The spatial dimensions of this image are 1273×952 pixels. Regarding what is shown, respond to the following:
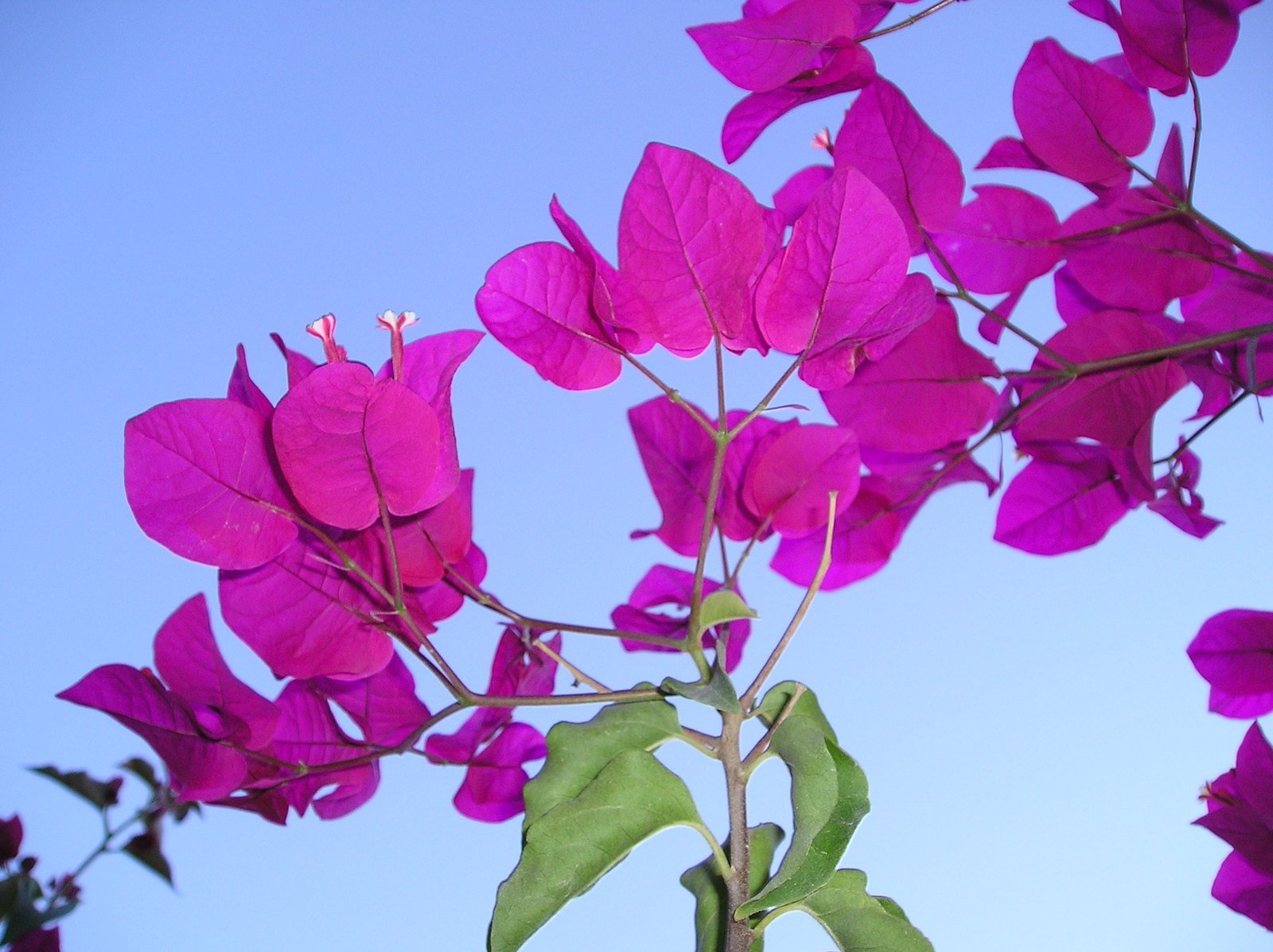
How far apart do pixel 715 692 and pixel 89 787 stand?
2.27ft

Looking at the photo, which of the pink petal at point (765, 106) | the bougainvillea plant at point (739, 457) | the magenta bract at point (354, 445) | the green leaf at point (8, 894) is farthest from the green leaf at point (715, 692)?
the green leaf at point (8, 894)

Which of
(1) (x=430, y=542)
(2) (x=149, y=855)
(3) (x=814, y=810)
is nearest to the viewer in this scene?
(3) (x=814, y=810)

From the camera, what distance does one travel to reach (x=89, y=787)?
0.72 metres

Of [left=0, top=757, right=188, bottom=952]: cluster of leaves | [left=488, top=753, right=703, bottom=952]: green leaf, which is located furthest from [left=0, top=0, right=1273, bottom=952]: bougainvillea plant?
[left=0, top=757, right=188, bottom=952]: cluster of leaves

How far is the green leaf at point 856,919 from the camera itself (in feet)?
0.85

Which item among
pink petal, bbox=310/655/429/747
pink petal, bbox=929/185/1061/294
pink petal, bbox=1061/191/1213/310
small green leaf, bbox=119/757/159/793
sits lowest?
pink petal, bbox=310/655/429/747

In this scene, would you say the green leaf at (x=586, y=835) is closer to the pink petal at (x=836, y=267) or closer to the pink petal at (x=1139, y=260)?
the pink petal at (x=836, y=267)

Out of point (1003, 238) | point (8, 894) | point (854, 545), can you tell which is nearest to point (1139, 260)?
point (1003, 238)

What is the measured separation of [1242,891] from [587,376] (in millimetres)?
366

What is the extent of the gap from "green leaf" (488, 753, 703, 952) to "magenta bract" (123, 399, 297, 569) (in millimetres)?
128

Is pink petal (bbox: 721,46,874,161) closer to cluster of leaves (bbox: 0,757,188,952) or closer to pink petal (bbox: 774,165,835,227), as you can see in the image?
pink petal (bbox: 774,165,835,227)

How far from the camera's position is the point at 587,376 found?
1.08 ft

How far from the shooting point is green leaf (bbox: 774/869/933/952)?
0.85 ft

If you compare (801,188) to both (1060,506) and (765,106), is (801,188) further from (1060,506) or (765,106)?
(1060,506)
